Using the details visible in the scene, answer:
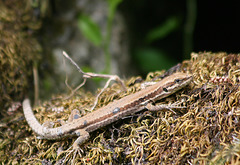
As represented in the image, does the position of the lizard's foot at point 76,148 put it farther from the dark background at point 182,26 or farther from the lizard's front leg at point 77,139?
the dark background at point 182,26

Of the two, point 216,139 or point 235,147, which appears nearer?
point 235,147

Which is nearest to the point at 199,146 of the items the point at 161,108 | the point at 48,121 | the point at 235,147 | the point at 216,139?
the point at 216,139

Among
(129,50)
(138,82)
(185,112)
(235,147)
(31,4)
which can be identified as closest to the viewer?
(235,147)

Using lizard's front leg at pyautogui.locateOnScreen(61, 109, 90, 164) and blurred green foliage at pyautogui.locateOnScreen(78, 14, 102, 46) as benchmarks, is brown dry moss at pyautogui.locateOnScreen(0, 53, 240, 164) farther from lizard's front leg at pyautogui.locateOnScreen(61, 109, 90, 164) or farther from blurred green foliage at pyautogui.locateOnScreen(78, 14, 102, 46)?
blurred green foliage at pyautogui.locateOnScreen(78, 14, 102, 46)

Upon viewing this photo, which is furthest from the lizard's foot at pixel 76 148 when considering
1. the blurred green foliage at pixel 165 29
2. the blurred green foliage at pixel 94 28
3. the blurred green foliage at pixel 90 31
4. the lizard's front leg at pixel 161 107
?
the blurred green foliage at pixel 165 29

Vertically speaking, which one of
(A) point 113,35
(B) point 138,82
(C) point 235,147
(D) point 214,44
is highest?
(A) point 113,35

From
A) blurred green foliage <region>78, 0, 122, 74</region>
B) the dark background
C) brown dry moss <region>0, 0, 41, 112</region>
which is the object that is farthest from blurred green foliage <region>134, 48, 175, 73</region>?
brown dry moss <region>0, 0, 41, 112</region>

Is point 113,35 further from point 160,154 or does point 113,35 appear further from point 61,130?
point 160,154

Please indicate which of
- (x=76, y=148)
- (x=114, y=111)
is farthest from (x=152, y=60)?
(x=76, y=148)
